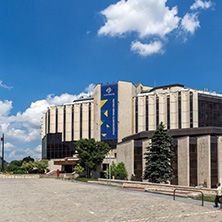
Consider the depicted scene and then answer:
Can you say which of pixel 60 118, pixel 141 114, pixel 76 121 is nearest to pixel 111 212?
pixel 141 114

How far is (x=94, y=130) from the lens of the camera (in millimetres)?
78750

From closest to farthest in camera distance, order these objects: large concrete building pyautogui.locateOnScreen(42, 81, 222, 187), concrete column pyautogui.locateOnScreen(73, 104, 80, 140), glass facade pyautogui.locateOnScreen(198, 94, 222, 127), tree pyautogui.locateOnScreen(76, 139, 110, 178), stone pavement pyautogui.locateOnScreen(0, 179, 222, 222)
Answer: stone pavement pyautogui.locateOnScreen(0, 179, 222, 222) → large concrete building pyautogui.locateOnScreen(42, 81, 222, 187) → tree pyautogui.locateOnScreen(76, 139, 110, 178) → glass facade pyautogui.locateOnScreen(198, 94, 222, 127) → concrete column pyautogui.locateOnScreen(73, 104, 80, 140)

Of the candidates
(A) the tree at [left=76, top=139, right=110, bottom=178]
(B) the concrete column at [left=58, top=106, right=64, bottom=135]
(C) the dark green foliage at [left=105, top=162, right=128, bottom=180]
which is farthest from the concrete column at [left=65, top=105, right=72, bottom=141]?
(C) the dark green foliage at [left=105, top=162, right=128, bottom=180]

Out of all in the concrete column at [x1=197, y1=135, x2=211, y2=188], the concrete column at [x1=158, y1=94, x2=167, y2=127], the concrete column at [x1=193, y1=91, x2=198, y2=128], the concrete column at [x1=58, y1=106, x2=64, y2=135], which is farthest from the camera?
the concrete column at [x1=58, y1=106, x2=64, y2=135]

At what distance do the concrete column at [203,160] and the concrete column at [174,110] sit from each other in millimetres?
29342

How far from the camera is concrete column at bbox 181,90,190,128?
69375mm

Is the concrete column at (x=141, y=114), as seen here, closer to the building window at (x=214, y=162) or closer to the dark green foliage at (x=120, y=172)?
the dark green foliage at (x=120, y=172)

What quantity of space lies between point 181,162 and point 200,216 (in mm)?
27531

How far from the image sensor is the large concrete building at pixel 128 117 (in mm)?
55094

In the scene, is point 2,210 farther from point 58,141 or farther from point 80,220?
point 58,141

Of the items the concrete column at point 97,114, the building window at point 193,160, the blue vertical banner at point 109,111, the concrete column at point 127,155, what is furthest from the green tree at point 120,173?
the concrete column at point 97,114

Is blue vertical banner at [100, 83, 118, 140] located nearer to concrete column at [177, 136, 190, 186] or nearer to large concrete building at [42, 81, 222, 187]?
large concrete building at [42, 81, 222, 187]

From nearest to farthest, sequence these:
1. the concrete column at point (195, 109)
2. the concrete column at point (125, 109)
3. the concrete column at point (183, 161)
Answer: the concrete column at point (183, 161) < the concrete column at point (195, 109) < the concrete column at point (125, 109)

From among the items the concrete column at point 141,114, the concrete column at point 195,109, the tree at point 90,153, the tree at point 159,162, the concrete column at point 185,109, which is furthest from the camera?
the concrete column at point 141,114
